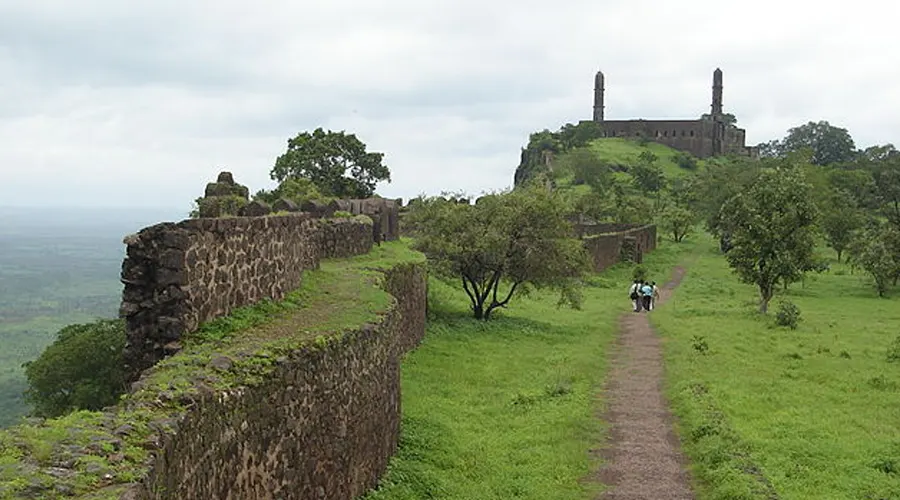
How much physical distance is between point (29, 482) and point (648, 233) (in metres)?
62.1

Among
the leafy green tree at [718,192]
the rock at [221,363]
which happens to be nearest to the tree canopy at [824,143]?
the leafy green tree at [718,192]

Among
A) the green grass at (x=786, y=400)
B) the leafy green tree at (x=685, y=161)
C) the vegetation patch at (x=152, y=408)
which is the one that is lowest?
the green grass at (x=786, y=400)

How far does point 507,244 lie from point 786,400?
12.2 meters

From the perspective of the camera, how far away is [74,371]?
66.9 feet

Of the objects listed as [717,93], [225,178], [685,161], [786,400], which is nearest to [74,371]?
[225,178]

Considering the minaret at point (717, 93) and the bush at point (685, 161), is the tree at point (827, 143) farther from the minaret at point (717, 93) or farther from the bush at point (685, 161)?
the bush at point (685, 161)

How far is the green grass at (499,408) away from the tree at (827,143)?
14039 cm

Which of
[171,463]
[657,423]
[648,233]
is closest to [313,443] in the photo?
[171,463]

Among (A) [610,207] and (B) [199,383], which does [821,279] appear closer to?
(A) [610,207]

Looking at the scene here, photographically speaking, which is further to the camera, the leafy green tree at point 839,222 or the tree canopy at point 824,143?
the tree canopy at point 824,143

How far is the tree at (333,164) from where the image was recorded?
5103 cm

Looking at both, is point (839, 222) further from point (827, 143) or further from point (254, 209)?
point (827, 143)

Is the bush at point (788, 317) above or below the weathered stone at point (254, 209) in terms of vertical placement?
below

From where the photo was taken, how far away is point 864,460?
14.3 m
